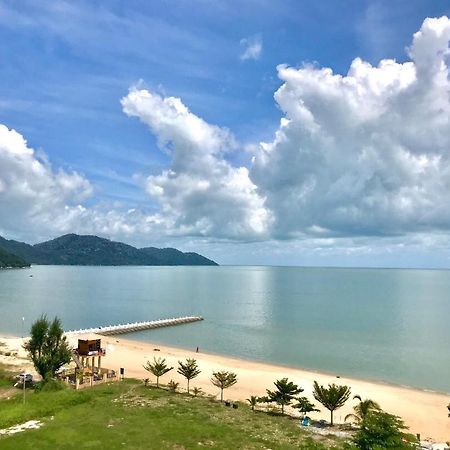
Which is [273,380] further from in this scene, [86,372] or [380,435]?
Answer: [380,435]

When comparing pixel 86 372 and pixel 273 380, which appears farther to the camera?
pixel 273 380

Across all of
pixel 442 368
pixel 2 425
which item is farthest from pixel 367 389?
pixel 2 425

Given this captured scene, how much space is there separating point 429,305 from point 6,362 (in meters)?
142

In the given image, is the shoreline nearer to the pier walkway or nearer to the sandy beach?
the sandy beach

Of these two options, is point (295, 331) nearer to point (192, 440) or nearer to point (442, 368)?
point (442, 368)

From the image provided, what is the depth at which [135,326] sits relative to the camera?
3851 inches

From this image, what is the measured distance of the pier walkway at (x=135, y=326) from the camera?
89881mm

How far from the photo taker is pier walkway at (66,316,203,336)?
8988 centimetres

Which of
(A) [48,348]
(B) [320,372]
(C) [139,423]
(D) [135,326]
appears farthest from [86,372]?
(D) [135,326]

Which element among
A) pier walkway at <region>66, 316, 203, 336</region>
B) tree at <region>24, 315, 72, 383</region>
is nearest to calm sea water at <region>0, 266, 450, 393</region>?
pier walkway at <region>66, 316, 203, 336</region>

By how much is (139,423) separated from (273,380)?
87.9ft

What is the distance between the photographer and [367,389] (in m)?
52.8

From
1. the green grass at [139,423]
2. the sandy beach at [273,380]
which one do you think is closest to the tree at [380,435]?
the green grass at [139,423]

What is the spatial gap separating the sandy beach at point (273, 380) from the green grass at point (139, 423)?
8.53 m
